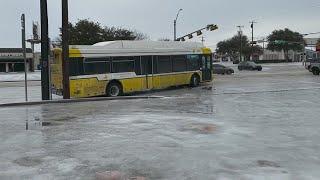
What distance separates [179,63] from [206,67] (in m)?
3.22

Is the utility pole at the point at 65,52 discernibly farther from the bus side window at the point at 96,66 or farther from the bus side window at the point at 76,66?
the bus side window at the point at 96,66

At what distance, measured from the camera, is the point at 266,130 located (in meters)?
12.8

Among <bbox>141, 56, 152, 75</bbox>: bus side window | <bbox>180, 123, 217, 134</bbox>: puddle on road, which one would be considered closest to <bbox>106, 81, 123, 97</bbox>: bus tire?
<bbox>141, 56, 152, 75</bbox>: bus side window

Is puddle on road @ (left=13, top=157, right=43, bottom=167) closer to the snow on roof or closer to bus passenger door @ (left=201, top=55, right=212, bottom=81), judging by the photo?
the snow on roof

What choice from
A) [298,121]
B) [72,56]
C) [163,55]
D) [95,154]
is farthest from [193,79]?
[95,154]

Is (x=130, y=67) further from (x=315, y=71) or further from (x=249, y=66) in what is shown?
(x=249, y=66)

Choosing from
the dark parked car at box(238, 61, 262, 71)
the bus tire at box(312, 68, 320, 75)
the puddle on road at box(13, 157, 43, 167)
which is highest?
the dark parked car at box(238, 61, 262, 71)

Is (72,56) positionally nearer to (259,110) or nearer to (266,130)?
(259,110)

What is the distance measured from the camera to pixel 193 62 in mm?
35281

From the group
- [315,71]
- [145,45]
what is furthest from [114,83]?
[315,71]

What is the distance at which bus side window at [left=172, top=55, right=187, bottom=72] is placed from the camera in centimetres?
3350

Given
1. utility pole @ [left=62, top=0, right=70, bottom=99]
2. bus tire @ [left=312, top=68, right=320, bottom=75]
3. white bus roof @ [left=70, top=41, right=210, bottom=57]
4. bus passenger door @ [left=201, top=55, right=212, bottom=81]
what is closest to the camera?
utility pole @ [left=62, top=0, right=70, bottom=99]

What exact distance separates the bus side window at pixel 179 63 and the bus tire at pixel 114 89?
529 cm

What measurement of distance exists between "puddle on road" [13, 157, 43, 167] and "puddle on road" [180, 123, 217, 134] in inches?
169
